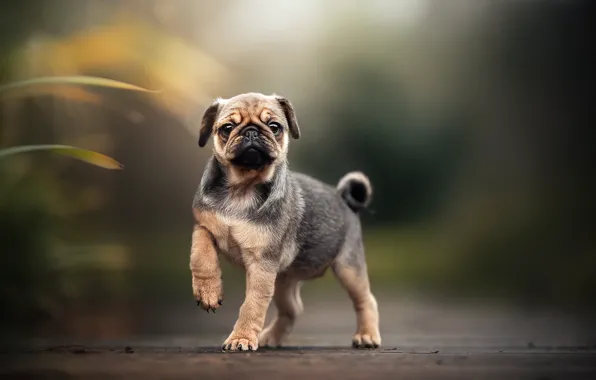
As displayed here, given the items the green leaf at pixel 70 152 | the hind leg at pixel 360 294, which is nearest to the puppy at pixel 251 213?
the hind leg at pixel 360 294

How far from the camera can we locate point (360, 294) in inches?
172

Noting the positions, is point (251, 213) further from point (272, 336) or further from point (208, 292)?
point (272, 336)

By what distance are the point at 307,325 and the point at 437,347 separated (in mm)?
1736

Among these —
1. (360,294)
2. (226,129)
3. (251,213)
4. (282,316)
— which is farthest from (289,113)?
(282,316)

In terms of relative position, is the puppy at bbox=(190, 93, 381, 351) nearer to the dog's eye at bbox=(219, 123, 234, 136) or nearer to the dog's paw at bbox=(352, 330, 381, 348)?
the dog's eye at bbox=(219, 123, 234, 136)

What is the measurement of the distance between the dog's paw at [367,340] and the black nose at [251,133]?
4.10 ft

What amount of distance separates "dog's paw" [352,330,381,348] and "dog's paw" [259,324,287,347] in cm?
44

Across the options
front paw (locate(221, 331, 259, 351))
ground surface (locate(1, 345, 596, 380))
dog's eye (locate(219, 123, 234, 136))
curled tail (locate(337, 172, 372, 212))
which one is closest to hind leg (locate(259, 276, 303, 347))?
curled tail (locate(337, 172, 372, 212))

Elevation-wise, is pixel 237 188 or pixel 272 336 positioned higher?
pixel 237 188

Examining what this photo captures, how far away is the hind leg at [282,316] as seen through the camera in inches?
179

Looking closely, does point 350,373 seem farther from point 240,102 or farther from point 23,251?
point 23,251

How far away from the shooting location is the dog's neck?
12.5ft

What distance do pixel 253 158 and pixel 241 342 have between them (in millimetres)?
781

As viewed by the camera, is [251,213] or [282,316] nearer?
[251,213]
